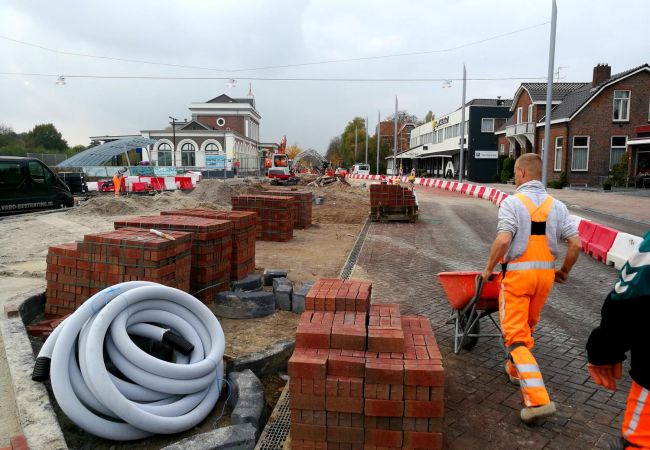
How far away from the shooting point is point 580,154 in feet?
112

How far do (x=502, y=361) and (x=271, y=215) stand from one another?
8.25m

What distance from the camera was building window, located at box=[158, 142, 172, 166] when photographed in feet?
227

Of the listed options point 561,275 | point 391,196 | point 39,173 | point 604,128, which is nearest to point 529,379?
point 561,275

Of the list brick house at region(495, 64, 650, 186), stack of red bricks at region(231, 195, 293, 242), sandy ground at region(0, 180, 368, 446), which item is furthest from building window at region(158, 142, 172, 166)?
stack of red bricks at region(231, 195, 293, 242)

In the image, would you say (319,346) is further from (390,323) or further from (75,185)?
(75,185)

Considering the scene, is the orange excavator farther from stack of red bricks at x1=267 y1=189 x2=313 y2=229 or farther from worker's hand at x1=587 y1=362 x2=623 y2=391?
worker's hand at x1=587 y1=362 x2=623 y2=391

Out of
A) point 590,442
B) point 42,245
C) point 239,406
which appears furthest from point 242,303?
point 42,245

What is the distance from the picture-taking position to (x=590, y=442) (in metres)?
3.51

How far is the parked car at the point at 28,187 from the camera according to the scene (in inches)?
631

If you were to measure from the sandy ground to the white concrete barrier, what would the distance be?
17.8ft

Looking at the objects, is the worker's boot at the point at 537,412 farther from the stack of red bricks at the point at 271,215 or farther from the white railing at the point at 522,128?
the white railing at the point at 522,128

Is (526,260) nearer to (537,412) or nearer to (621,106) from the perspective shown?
(537,412)

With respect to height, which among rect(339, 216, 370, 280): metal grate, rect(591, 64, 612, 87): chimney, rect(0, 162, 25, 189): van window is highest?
rect(591, 64, 612, 87): chimney

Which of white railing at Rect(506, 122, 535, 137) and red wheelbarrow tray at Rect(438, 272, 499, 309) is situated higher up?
white railing at Rect(506, 122, 535, 137)
